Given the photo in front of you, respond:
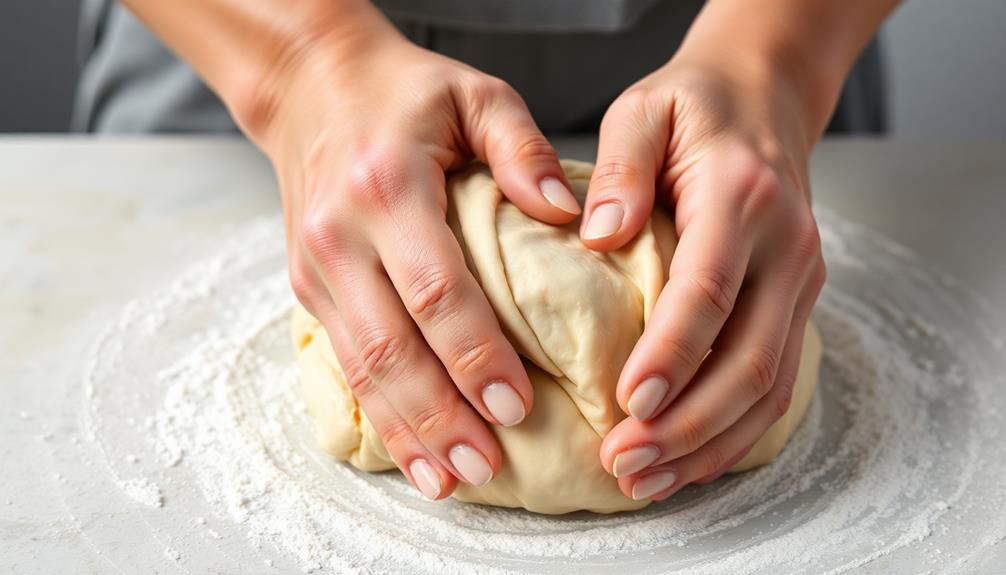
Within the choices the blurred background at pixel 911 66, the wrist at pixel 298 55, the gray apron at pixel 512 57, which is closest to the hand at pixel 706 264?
the wrist at pixel 298 55

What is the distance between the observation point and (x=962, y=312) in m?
1.54

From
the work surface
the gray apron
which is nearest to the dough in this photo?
the work surface

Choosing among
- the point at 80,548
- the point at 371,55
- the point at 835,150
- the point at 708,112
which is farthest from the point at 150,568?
the point at 835,150


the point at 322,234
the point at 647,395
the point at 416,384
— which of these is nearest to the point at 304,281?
the point at 322,234

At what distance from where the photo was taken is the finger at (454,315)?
1027mm

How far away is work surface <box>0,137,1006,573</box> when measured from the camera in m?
1.20

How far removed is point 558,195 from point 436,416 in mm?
282

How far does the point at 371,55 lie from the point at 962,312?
941 millimetres

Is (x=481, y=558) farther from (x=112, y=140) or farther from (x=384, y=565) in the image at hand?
(x=112, y=140)

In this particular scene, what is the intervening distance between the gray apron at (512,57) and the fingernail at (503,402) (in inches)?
30.9

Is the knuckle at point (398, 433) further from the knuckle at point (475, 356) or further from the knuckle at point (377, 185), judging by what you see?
the knuckle at point (377, 185)

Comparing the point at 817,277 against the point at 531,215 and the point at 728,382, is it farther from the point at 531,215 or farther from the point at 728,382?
the point at 531,215

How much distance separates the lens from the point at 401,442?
1.10 meters

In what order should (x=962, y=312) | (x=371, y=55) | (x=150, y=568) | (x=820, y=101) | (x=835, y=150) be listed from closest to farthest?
(x=150, y=568), (x=371, y=55), (x=820, y=101), (x=962, y=312), (x=835, y=150)
